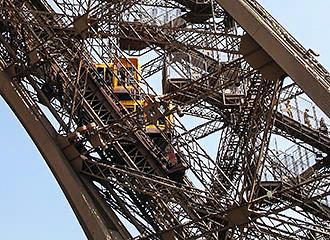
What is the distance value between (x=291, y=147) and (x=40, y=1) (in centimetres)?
934

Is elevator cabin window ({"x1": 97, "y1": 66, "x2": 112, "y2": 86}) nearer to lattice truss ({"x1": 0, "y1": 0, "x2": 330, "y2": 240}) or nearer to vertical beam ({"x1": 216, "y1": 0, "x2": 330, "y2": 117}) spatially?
lattice truss ({"x1": 0, "y1": 0, "x2": 330, "y2": 240})

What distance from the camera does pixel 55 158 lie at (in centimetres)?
1666

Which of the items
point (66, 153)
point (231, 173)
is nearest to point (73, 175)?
point (66, 153)

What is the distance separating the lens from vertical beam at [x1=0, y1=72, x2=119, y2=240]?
15844mm

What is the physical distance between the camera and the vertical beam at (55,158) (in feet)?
52.0

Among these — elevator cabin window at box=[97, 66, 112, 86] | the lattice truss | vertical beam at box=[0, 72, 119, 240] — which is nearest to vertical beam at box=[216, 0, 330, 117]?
the lattice truss

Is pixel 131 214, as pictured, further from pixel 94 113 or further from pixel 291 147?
pixel 291 147

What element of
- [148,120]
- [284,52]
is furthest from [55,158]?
[284,52]

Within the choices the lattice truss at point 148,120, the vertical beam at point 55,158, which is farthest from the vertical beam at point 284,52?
the vertical beam at point 55,158

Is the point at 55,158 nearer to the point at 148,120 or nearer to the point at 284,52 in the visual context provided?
the point at 148,120

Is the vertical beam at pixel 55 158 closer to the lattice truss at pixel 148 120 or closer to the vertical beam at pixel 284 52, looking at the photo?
the lattice truss at pixel 148 120

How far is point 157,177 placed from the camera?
1571 cm

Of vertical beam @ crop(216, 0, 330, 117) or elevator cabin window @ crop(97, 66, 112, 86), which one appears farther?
elevator cabin window @ crop(97, 66, 112, 86)

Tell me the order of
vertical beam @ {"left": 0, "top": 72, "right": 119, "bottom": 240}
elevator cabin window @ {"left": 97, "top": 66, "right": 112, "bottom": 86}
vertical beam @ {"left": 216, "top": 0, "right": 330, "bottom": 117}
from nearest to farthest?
vertical beam @ {"left": 216, "top": 0, "right": 330, "bottom": 117} < vertical beam @ {"left": 0, "top": 72, "right": 119, "bottom": 240} < elevator cabin window @ {"left": 97, "top": 66, "right": 112, "bottom": 86}
